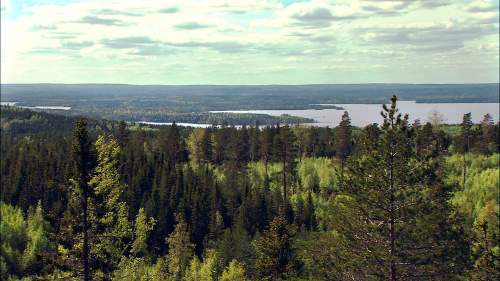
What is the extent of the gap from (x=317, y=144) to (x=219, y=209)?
55.2m

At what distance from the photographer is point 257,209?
80000mm

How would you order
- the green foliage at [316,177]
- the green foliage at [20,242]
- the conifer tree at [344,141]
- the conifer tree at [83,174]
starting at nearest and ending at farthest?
the conifer tree at [83,174]
the green foliage at [20,242]
the green foliage at [316,177]
the conifer tree at [344,141]

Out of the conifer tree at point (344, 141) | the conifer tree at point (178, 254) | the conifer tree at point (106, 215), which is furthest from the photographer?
the conifer tree at point (344, 141)

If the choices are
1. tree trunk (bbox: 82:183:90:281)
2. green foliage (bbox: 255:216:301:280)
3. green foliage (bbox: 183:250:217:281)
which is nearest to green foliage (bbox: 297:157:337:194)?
green foliage (bbox: 183:250:217:281)

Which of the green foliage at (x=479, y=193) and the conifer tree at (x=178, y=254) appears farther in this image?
the green foliage at (x=479, y=193)

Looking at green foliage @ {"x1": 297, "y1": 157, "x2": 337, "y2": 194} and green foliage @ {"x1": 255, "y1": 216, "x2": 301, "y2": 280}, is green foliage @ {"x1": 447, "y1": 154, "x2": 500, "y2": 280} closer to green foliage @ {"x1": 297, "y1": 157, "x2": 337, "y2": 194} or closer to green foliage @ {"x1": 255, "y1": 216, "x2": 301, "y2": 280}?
green foliage @ {"x1": 297, "y1": 157, "x2": 337, "y2": 194}

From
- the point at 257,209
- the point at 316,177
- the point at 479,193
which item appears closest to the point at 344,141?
the point at 316,177

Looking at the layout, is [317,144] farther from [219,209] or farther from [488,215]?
[488,215]

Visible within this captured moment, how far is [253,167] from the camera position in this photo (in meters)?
116

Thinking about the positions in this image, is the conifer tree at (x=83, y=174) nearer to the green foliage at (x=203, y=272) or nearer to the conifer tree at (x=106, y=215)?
the conifer tree at (x=106, y=215)

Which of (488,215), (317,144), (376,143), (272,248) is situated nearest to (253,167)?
(317,144)

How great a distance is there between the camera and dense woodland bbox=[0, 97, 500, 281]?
2756cm

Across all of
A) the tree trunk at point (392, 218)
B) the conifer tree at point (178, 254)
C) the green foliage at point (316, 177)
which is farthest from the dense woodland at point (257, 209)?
the green foliage at point (316, 177)

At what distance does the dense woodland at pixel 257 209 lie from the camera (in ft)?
90.4
